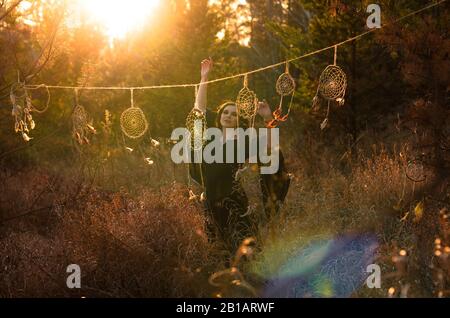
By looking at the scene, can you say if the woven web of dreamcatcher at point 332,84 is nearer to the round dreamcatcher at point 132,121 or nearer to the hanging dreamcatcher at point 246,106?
the hanging dreamcatcher at point 246,106

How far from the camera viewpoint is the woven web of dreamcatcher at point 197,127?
18.9 ft

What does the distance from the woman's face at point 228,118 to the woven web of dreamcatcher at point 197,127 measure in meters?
0.20

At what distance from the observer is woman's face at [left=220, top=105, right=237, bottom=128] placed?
19.2ft

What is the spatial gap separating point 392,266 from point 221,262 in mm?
1532

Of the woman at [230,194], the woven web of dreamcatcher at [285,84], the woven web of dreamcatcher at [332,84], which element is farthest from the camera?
the woven web of dreamcatcher at [285,84]

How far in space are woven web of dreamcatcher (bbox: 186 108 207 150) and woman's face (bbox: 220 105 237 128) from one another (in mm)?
196

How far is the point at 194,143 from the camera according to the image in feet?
19.1

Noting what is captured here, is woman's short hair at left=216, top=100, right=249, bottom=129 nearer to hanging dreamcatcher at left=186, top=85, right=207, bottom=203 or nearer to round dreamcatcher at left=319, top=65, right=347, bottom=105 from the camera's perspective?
hanging dreamcatcher at left=186, top=85, right=207, bottom=203

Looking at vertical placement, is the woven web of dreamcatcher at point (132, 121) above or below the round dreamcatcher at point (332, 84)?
below

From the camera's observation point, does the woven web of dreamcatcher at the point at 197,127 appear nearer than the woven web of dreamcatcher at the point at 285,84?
Yes

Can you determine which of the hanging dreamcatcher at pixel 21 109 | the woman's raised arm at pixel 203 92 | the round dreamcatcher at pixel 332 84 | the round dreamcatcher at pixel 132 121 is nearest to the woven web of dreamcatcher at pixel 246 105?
the woman's raised arm at pixel 203 92

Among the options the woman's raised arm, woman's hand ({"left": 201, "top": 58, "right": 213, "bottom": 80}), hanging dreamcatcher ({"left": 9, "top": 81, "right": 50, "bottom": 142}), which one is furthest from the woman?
hanging dreamcatcher ({"left": 9, "top": 81, "right": 50, "bottom": 142})

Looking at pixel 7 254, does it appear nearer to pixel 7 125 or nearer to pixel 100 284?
pixel 100 284
